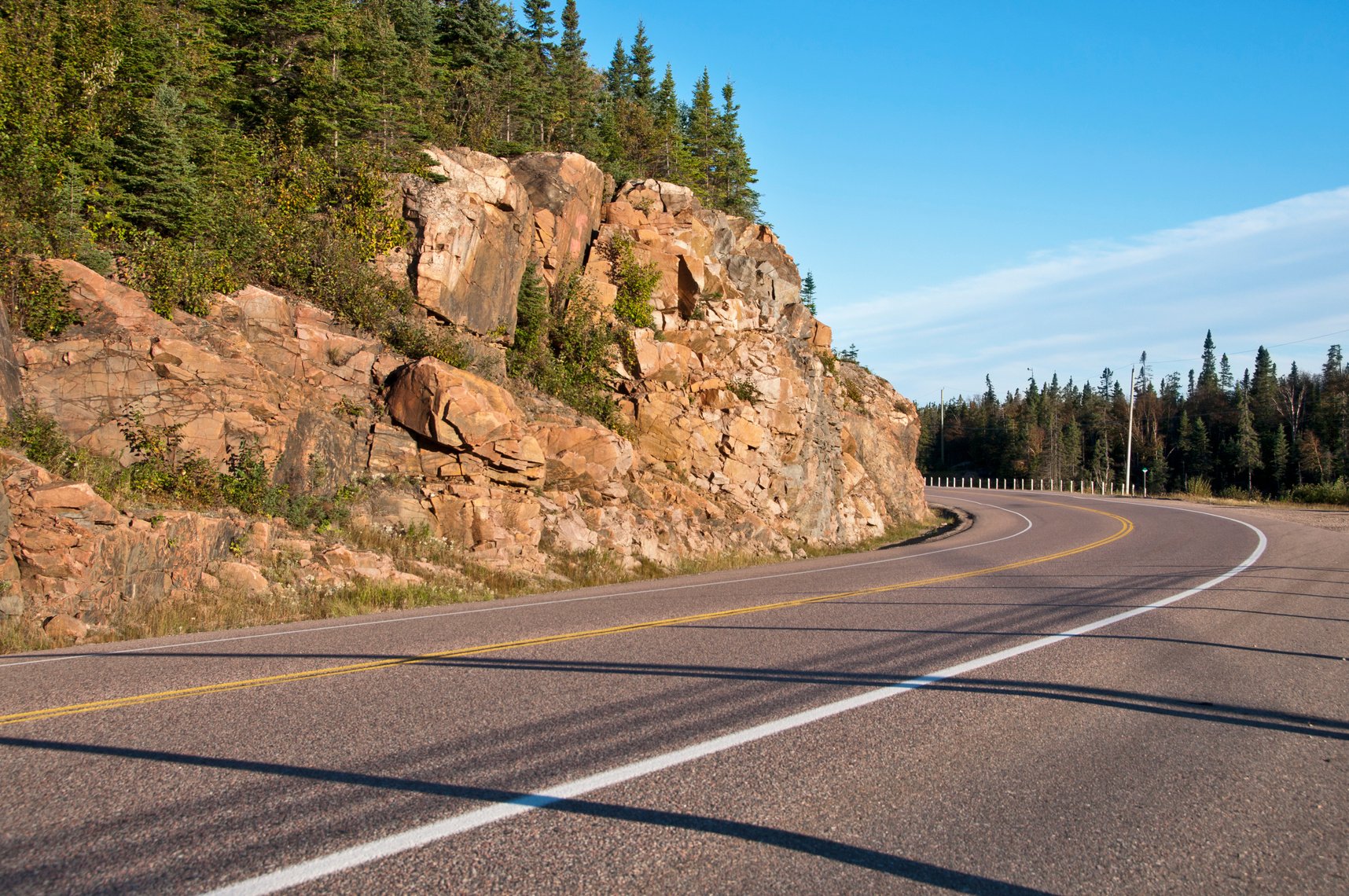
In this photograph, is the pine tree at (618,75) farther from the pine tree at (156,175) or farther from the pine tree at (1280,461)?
the pine tree at (1280,461)

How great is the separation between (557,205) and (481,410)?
370 inches

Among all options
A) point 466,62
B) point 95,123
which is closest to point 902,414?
point 466,62

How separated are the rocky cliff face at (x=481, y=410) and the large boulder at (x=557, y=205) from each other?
0.06m

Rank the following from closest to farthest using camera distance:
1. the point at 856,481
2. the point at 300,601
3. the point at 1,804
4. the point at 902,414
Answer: the point at 1,804
the point at 300,601
the point at 856,481
the point at 902,414

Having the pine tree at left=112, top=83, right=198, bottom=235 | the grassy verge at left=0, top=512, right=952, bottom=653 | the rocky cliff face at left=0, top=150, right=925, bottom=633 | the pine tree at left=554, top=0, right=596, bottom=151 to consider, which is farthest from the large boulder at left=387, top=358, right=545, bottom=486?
the pine tree at left=554, top=0, right=596, bottom=151

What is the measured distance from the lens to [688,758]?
16.4ft

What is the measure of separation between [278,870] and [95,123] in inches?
753

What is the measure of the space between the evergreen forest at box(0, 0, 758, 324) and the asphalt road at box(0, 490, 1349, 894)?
29.7 feet

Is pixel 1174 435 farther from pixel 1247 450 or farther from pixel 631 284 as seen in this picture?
pixel 631 284

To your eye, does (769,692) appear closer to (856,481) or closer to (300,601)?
(300,601)

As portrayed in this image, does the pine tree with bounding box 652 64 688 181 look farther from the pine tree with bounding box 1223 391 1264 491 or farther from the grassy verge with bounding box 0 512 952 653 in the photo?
the pine tree with bounding box 1223 391 1264 491

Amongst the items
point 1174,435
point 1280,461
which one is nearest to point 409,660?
point 1280,461

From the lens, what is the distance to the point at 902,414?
4144 centimetres

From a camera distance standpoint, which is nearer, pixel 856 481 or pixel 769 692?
pixel 769 692
